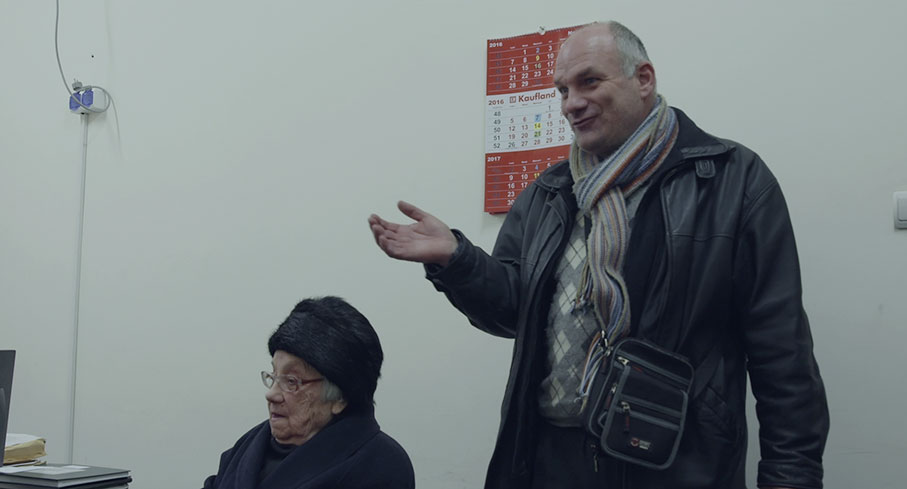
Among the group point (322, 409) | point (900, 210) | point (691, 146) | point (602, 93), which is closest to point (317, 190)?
point (322, 409)

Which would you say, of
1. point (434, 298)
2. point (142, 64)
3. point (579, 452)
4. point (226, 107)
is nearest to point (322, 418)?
point (579, 452)

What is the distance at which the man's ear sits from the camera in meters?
1.78

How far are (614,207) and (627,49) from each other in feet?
1.13

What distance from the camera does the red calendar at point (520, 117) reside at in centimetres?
234

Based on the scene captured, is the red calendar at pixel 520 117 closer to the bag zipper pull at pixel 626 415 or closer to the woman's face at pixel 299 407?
the woman's face at pixel 299 407

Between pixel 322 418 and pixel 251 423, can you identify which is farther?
pixel 251 423

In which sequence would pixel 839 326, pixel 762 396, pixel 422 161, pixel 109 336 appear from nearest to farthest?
pixel 762 396, pixel 839 326, pixel 422 161, pixel 109 336

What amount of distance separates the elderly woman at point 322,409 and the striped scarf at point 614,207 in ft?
1.62

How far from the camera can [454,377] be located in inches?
95.3

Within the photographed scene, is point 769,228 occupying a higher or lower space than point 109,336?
higher

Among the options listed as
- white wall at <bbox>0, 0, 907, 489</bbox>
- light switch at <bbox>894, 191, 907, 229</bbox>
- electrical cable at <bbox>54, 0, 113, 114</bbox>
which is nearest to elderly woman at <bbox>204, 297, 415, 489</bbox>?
white wall at <bbox>0, 0, 907, 489</bbox>

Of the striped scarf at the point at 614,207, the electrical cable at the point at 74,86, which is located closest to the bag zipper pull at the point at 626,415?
the striped scarf at the point at 614,207

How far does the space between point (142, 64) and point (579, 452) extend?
2.18 m

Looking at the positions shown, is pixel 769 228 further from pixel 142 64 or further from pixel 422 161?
pixel 142 64
